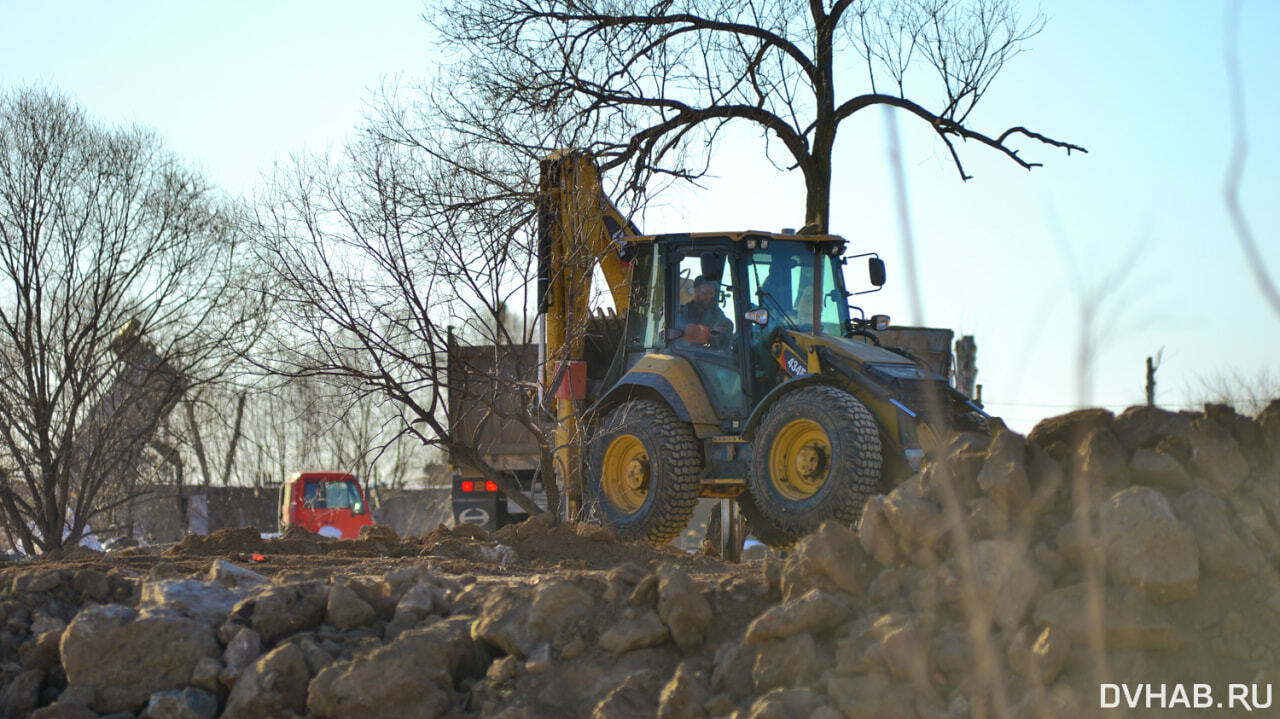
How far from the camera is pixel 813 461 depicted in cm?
862

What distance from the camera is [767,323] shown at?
9672 mm

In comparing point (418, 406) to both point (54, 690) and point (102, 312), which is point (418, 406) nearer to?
point (54, 690)

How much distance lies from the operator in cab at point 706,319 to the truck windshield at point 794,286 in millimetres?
313

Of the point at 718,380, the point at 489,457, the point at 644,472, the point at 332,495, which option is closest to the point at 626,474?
the point at 644,472

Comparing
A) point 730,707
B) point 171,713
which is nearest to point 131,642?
point 171,713

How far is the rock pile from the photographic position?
174 inches

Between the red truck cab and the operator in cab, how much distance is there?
1486 centimetres

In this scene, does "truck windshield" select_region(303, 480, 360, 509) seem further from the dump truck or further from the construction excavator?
the construction excavator

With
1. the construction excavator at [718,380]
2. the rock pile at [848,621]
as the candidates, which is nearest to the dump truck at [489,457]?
the construction excavator at [718,380]

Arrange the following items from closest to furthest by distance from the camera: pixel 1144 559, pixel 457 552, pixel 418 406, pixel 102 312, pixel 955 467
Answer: pixel 1144 559 → pixel 955 467 → pixel 457 552 → pixel 418 406 → pixel 102 312

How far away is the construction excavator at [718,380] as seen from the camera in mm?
8609

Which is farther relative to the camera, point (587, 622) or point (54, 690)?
point (54, 690)

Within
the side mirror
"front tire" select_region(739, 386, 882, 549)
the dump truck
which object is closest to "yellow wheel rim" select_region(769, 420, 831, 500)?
"front tire" select_region(739, 386, 882, 549)

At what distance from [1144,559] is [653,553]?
4717 millimetres
